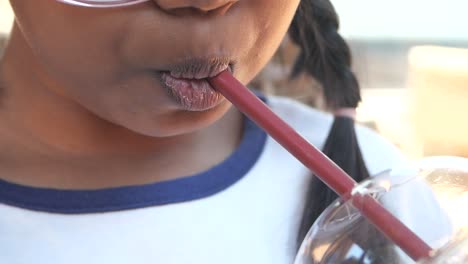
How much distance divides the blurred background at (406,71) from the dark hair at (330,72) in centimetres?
4

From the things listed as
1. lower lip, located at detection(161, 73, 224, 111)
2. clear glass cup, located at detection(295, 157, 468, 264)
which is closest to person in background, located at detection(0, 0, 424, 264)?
lower lip, located at detection(161, 73, 224, 111)

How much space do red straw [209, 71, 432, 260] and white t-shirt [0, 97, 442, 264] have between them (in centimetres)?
12

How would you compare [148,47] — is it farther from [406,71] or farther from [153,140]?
[406,71]

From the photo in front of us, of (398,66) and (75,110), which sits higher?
(75,110)

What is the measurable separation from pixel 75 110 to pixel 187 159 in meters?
0.09

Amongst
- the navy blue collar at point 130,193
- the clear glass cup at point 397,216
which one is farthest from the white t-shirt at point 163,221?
the clear glass cup at point 397,216

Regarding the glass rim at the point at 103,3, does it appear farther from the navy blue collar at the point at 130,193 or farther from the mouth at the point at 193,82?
the navy blue collar at the point at 130,193

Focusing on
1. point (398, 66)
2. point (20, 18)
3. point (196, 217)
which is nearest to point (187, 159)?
point (196, 217)

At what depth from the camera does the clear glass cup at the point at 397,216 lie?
385 mm

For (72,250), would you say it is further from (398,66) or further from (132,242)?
(398,66)

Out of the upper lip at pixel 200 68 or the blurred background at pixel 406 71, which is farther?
the blurred background at pixel 406 71

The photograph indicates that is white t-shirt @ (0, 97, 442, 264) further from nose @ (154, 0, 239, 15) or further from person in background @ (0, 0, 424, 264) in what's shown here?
nose @ (154, 0, 239, 15)

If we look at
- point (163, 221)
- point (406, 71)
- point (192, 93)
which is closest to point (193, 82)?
point (192, 93)

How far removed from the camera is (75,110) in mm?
531
